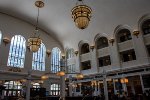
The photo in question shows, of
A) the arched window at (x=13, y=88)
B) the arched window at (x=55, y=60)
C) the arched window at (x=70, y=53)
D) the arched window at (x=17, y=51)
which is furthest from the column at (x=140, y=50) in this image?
the arched window at (x=13, y=88)

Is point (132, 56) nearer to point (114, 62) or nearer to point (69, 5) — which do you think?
point (114, 62)

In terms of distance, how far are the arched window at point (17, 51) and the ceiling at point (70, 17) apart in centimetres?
268

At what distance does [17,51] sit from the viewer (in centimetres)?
1803

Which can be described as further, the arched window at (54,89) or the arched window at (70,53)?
the arched window at (70,53)

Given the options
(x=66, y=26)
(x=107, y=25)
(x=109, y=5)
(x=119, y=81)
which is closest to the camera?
(x=109, y=5)

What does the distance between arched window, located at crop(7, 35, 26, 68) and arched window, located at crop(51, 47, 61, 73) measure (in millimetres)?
4232

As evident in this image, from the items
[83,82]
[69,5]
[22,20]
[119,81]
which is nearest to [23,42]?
[22,20]

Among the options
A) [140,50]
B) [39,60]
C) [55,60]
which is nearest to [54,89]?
[55,60]

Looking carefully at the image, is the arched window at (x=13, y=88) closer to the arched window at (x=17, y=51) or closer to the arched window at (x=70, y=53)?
the arched window at (x=17, y=51)

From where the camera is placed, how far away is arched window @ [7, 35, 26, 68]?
17.4 metres

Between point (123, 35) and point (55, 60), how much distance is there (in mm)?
9606

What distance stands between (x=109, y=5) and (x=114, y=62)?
5.79 metres

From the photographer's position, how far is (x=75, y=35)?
19453mm

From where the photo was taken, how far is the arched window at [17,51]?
17.4m
